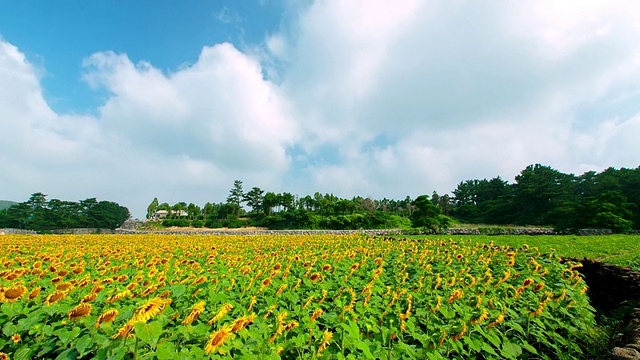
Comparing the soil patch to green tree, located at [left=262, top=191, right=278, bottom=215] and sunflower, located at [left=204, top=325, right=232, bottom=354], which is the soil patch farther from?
green tree, located at [left=262, top=191, right=278, bottom=215]

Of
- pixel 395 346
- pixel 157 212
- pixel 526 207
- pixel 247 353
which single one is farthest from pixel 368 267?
pixel 157 212

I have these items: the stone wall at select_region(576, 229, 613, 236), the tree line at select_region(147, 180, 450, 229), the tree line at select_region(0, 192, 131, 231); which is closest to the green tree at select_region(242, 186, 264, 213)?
the tree line at select_region(147, 180, 450, 229)

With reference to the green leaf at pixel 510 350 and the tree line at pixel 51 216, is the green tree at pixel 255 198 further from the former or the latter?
the green leaf at pixel 510 350

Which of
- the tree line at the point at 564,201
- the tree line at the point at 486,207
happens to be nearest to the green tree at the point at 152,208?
the tree line at the point at 486,207

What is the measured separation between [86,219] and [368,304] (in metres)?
63.6

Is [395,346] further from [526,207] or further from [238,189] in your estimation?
[238,189]

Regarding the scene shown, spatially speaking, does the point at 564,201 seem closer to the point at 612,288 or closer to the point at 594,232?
the point at 594,232

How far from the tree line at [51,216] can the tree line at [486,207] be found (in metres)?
12.1

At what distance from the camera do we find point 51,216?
50.7m

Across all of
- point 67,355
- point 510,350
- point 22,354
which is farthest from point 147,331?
point 510,350

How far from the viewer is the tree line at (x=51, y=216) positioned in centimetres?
4909

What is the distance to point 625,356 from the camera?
243cm

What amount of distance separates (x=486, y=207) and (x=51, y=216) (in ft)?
237

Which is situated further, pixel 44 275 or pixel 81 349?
pixel 44 275
